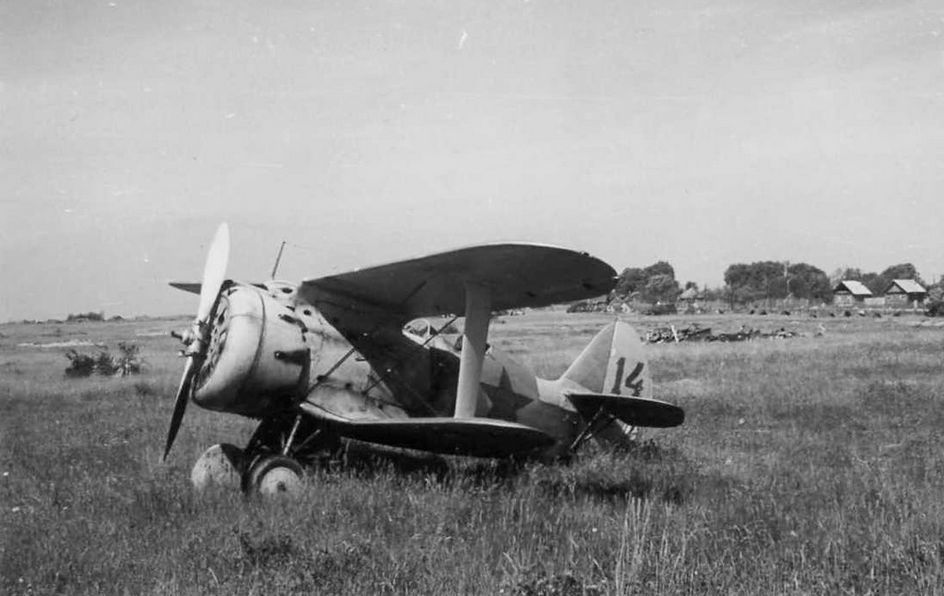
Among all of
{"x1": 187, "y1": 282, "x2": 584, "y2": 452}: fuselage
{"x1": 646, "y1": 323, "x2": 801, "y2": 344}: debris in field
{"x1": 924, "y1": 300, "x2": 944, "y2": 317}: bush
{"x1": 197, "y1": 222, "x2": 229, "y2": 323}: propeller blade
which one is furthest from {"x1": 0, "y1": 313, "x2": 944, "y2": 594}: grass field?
{"x1": 924, "y1": 300, "x2": 944, "y2": 317}: bush

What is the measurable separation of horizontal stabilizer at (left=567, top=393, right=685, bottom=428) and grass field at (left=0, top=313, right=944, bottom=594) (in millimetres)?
576

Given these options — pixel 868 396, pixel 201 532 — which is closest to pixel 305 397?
pixel 201 532

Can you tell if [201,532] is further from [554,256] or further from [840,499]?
[840,499]

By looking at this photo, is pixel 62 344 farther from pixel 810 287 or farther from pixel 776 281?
pixel 810 287

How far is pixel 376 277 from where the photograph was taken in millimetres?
7211

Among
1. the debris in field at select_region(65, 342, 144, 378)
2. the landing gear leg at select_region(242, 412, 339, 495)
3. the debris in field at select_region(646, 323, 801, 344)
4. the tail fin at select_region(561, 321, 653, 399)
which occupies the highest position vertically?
the tail fin at select_region(561, 321, 653, 399)

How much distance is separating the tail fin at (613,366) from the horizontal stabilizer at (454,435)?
8.99ft

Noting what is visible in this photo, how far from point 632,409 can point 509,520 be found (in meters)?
2.50

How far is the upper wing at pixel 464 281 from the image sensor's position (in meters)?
6.28

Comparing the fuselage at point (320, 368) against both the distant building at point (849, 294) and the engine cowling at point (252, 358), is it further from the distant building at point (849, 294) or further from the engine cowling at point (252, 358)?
the distant building at point (849, 294)

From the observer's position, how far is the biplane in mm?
6738

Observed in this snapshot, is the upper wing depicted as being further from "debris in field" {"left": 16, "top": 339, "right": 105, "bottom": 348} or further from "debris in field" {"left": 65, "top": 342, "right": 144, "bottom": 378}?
"debris in field" {"left": 16, "top": 339, "right": 105, "bottom": 348}

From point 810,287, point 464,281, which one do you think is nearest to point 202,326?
point 464,281

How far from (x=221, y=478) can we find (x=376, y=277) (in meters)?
2.35
